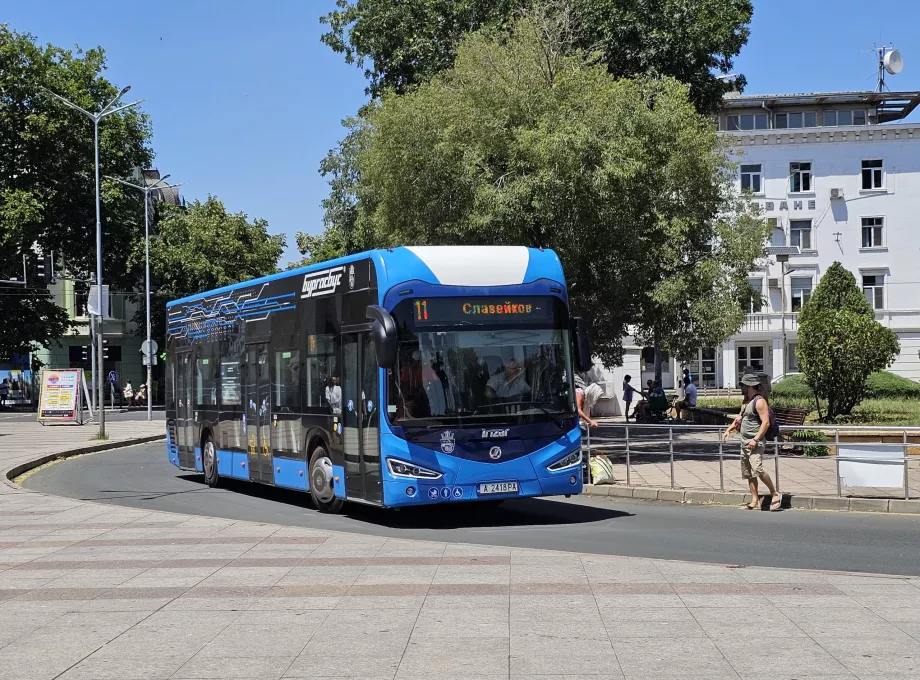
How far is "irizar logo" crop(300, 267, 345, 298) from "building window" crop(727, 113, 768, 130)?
167 feet

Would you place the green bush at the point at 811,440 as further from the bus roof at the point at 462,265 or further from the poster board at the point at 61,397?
the poster board at the point at 61,397

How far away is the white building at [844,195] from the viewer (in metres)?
60.0

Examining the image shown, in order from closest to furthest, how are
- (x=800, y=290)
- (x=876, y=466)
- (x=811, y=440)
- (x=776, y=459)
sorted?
(x=876, y=466), (x=776, y=459), (x=811, y=440), (x=800, y=290)

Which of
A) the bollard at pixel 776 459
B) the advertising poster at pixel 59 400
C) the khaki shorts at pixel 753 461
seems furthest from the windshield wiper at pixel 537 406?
the advertising poster at pixel 59 400

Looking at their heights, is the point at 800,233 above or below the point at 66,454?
above

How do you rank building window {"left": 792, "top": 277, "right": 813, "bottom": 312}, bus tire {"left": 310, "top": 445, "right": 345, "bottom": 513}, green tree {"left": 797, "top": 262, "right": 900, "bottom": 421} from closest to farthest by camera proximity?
bus tire {"left": 310, "top": 445, "right": 345, "bottom": 513} < green tree {"left": 797, "top": 262, "right": 900, "bottom": 421} < building window {"left": 792, "top": 277, "right": 813, "bottom": 312}

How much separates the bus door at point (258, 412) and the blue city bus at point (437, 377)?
131 centimetres

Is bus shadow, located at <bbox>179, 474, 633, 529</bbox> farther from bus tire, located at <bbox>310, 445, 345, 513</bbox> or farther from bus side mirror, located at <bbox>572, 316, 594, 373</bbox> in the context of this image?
bus side mirror, located at <bbox>572, 316, 594, 373</bbox>

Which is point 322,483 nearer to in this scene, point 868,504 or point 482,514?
point 482,514

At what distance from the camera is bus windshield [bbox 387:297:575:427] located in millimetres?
12891

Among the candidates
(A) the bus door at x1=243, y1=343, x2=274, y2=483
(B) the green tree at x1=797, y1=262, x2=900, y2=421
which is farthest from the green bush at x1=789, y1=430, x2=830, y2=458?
(A) the bus door at x1=243, y1=343, x2=274, y2=483

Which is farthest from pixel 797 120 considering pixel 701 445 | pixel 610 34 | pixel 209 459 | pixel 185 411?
pixel 209 459

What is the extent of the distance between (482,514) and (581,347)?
2857 millimetres

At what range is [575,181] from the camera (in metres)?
22.1
